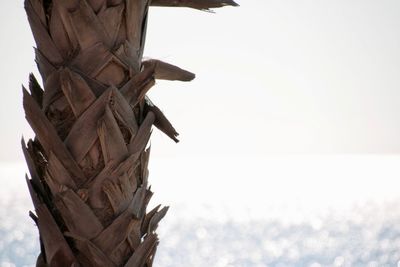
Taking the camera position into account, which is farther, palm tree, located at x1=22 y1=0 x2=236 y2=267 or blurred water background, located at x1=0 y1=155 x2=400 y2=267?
blurred water background, located at x1=0 y1=155 x2=400 y2=267

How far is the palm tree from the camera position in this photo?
1648mm

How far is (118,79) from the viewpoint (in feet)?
5.70

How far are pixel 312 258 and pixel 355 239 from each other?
8.22 metres

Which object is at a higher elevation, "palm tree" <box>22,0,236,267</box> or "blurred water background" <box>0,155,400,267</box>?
"blurred water background" <box>0,155,400,267</box>

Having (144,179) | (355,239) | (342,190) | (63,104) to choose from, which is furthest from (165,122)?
(342,190)

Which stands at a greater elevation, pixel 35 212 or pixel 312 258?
pixel 312 258

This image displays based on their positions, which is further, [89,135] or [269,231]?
[269,231]

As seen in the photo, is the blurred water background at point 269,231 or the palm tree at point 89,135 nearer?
the palm tree at point 89,135

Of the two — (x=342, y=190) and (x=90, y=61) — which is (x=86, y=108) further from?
(x=342, y=190)

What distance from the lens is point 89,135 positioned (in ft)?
5.42

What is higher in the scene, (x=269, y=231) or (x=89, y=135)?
(x=269, y=231)

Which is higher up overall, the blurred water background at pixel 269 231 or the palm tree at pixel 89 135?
the blurred water background at pixel 269 231

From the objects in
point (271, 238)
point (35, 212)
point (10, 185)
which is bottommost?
point (35, 212)

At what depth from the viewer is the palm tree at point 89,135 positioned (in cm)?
165
